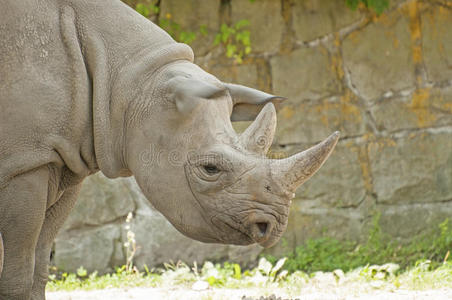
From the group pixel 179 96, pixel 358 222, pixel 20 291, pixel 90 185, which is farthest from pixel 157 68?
pixel 358 222

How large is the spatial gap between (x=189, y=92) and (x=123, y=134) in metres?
0.39

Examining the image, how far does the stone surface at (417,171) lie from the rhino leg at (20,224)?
3.78 metres

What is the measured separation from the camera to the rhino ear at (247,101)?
344 cm

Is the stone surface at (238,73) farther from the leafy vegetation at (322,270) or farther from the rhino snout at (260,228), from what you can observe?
the rhino snout at (260,228)

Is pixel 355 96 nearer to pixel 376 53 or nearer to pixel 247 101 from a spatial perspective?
pixel 376 53

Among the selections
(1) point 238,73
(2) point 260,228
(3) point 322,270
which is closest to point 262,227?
(2) point 260,228

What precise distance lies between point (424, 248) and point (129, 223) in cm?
250

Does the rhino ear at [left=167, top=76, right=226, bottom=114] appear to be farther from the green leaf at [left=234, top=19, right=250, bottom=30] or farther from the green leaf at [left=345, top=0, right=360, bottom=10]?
the green leaf at [left=345, top=0, right=360, bottom=10]

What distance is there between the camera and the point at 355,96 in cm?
646

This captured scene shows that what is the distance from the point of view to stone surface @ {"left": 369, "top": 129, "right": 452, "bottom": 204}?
21.0 feet

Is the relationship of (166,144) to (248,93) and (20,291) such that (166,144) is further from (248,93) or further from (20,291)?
(20,291)

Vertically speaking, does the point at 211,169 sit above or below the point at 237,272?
above

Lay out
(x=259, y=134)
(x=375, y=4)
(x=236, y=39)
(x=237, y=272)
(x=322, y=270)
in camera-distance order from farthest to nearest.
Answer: (x=236, y=39) → (x=375, y=4) → (x=322, y=270) → (x=237, y=272) → (x=259, y=134)

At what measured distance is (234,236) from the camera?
3146 millimetres
